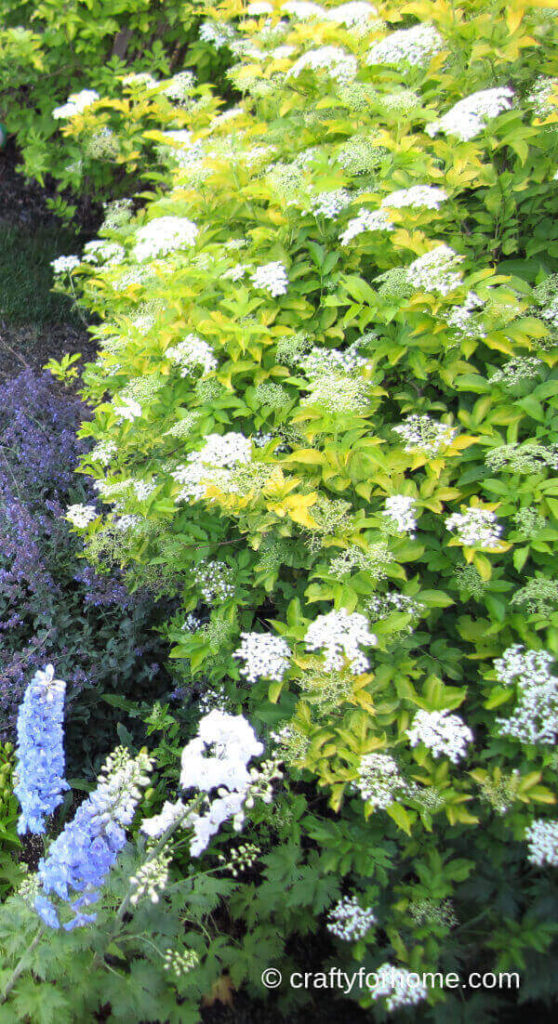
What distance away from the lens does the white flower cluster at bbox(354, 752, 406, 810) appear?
1.38 m

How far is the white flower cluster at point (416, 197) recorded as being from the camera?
1613 millimetres

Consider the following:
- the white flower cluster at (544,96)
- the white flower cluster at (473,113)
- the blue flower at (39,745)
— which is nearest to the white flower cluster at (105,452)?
the blue flower at (39,745)

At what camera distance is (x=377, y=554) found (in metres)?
1.51

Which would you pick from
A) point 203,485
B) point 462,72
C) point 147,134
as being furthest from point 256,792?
point 147,134

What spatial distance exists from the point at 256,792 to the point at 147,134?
2.29m

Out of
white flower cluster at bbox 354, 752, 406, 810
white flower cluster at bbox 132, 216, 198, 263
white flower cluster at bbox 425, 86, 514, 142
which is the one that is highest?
white flower cluster at bbox 425, 86, 514, 142

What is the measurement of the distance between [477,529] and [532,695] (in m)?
0.35

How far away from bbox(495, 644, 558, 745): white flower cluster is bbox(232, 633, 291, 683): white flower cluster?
1.51 feet

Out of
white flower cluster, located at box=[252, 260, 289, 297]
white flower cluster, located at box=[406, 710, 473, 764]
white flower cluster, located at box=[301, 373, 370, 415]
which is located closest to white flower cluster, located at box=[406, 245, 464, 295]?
white flower cluster, located at box=[301, 373, 370, 415]

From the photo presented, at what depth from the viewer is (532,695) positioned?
139cm

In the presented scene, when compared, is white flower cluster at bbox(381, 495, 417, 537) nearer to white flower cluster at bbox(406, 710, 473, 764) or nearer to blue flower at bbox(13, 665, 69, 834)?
white flower cluster at bbox(406, 710, 473, 764)

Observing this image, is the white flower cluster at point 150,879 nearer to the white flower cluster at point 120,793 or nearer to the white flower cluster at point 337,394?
the white flower cluster at point 120,793

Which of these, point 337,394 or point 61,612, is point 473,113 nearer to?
point 337,394

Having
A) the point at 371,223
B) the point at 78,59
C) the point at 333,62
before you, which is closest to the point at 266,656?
the point at 371,223
